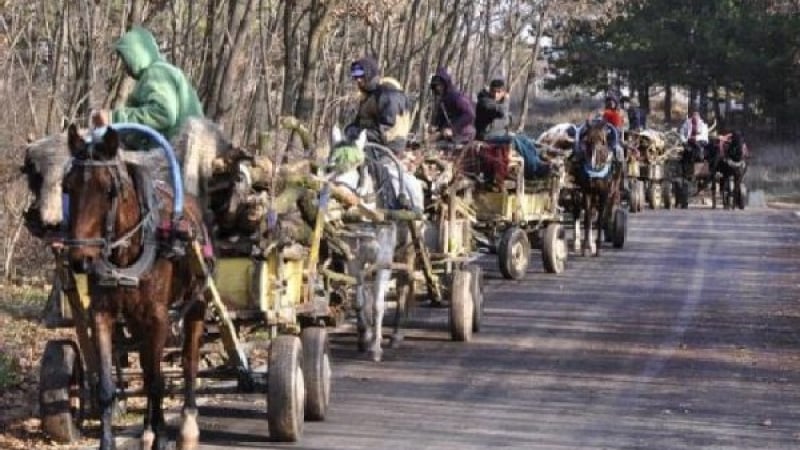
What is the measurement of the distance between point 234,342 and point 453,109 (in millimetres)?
9822

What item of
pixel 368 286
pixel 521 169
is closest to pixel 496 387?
pixel 368 286

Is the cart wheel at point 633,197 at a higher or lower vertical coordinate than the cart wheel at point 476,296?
higher

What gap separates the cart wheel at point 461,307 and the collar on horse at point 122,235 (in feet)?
24.1

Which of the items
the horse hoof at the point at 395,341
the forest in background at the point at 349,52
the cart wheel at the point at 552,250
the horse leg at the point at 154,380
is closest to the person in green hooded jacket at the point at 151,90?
the horse leg at the point at 154,380

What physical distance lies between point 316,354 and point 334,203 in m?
2.66

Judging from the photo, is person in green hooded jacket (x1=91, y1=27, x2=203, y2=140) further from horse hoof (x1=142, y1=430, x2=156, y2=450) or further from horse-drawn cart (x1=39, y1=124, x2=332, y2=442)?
horse hoof (x1=142, y1=430, x2=156, y2=450)

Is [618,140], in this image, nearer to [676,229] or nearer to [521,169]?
[521,169]

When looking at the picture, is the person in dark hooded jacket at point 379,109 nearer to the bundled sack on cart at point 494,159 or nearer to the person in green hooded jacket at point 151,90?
the bundled sack on cart at point 494,159

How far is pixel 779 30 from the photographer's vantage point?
61.8 meters

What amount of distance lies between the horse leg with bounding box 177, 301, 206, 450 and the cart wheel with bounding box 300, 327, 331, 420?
46.3 inches

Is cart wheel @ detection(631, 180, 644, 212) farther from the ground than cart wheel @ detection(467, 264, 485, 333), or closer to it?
farther from the ground

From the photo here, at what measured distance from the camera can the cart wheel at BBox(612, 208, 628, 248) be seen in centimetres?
3050

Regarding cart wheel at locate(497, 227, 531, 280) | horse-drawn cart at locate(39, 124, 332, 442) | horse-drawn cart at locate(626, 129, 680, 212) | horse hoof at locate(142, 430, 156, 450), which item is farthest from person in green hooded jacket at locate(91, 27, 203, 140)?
horse-drawn cart at locate(626, 129, 680, 212)

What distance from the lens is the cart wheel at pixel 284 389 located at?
12.2 meters
